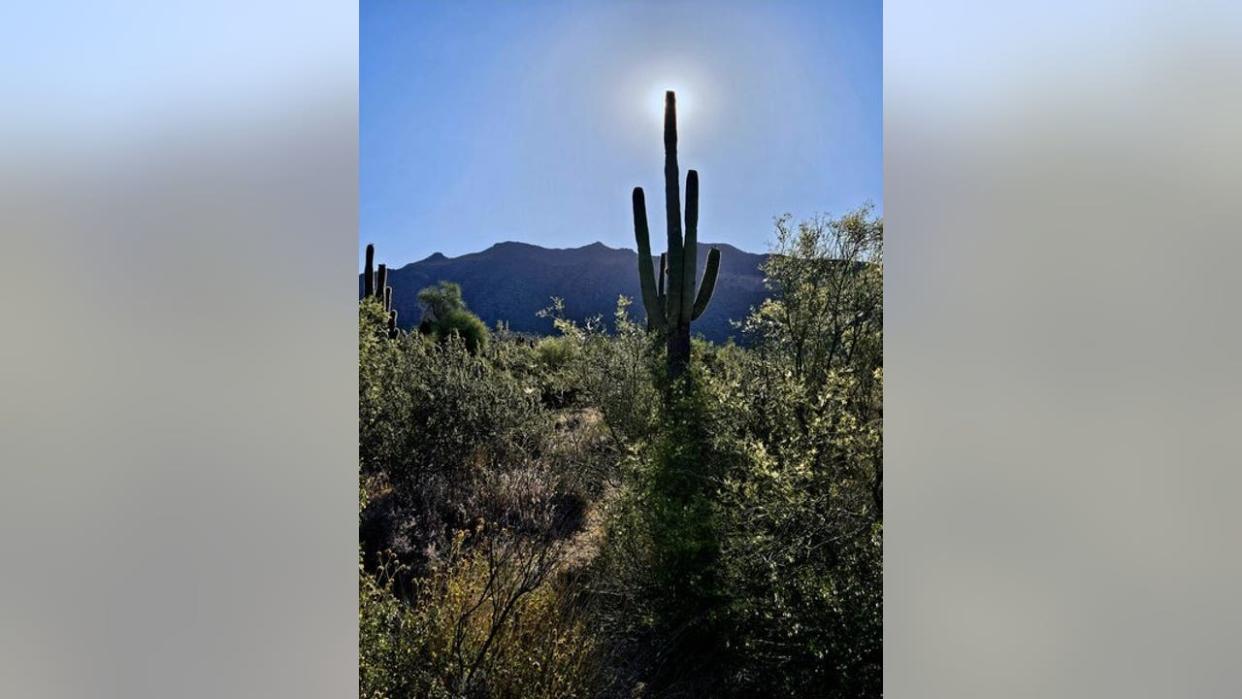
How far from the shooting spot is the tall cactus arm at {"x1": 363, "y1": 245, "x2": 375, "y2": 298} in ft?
11.0

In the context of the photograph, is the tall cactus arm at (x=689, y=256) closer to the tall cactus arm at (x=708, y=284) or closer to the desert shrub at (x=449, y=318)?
the tall cactus arm at (x=708, y=284)

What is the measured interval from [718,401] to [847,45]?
→ 201cm

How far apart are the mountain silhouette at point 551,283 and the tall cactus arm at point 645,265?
0.04m

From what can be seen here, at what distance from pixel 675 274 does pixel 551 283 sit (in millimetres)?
697

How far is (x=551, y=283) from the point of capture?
137 inches

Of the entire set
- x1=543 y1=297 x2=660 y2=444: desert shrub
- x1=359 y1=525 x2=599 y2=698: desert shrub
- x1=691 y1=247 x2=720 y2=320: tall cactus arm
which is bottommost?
x1=359 y1=525 x2=599 y2=698: desert shrub

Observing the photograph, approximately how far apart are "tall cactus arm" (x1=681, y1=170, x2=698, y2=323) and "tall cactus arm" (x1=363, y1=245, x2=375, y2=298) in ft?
5.51

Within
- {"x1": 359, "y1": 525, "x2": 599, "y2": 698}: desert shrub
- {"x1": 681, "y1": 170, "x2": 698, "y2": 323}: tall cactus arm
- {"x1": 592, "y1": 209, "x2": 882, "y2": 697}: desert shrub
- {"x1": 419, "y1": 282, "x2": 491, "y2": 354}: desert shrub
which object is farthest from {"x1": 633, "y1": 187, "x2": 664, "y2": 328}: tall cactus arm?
{"x1": 359, "y1": 525, "x2": 599, "y2": 698}: desert shrub

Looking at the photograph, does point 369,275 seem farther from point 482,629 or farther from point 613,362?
point 482,629
